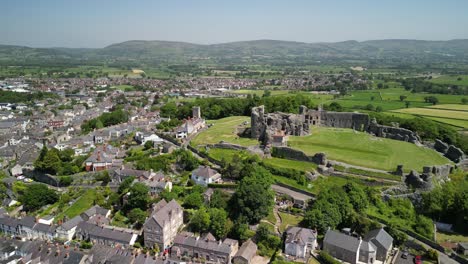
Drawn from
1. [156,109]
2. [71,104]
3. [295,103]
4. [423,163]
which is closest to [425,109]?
[295,103]

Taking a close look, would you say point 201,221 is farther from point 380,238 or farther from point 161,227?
point 380,238

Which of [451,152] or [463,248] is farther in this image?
[451,152]

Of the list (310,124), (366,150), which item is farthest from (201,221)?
(310,124)

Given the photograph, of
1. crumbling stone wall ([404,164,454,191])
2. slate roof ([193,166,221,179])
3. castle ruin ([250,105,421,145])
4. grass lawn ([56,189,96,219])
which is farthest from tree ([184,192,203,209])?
crumbling stone wall ([404,164,454,191])

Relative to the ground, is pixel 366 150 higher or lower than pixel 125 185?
higher

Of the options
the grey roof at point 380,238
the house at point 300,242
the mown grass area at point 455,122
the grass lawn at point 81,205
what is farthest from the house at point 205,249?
the mown grass area at point 455,122
